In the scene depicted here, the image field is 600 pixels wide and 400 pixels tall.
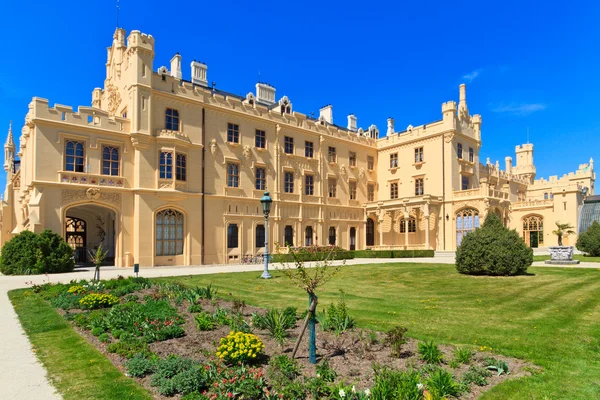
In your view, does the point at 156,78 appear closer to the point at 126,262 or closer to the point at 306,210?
the point at 126,262

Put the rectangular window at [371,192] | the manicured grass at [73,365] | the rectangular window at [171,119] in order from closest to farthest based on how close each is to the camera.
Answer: the manicured grass at [73,365] < the rectangular window at [171,119] < the rectangular window at [371,192]

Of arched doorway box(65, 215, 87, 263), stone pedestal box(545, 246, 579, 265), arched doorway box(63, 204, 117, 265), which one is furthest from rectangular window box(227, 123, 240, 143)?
stone pedestal box(545, 246, 579, 265)

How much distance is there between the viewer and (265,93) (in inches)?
1699

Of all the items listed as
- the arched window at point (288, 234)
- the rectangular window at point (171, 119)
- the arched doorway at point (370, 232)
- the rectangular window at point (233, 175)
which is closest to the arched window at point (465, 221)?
the arched doorway at point (370, 232)

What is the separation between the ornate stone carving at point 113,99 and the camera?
1153 inches

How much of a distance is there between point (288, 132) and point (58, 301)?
26.4 m

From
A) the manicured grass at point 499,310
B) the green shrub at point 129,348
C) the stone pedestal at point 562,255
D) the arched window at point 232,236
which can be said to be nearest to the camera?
the manicured grass at point 499,310

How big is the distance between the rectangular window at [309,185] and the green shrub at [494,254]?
2026cm

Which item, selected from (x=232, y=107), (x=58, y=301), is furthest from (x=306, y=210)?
(x=58, y=301)

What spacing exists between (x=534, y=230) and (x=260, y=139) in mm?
31435

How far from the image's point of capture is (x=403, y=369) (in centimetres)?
566

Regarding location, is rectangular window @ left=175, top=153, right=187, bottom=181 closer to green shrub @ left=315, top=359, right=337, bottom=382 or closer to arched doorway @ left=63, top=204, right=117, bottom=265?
arched doorway @ left=63, top=204, right=117, bottom=265

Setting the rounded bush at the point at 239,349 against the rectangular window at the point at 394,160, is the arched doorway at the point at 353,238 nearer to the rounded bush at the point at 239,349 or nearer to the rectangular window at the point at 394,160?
the rectangular window at the point at 394,160

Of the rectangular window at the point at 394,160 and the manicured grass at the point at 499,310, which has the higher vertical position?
the rectangular window at the point at 394,160
